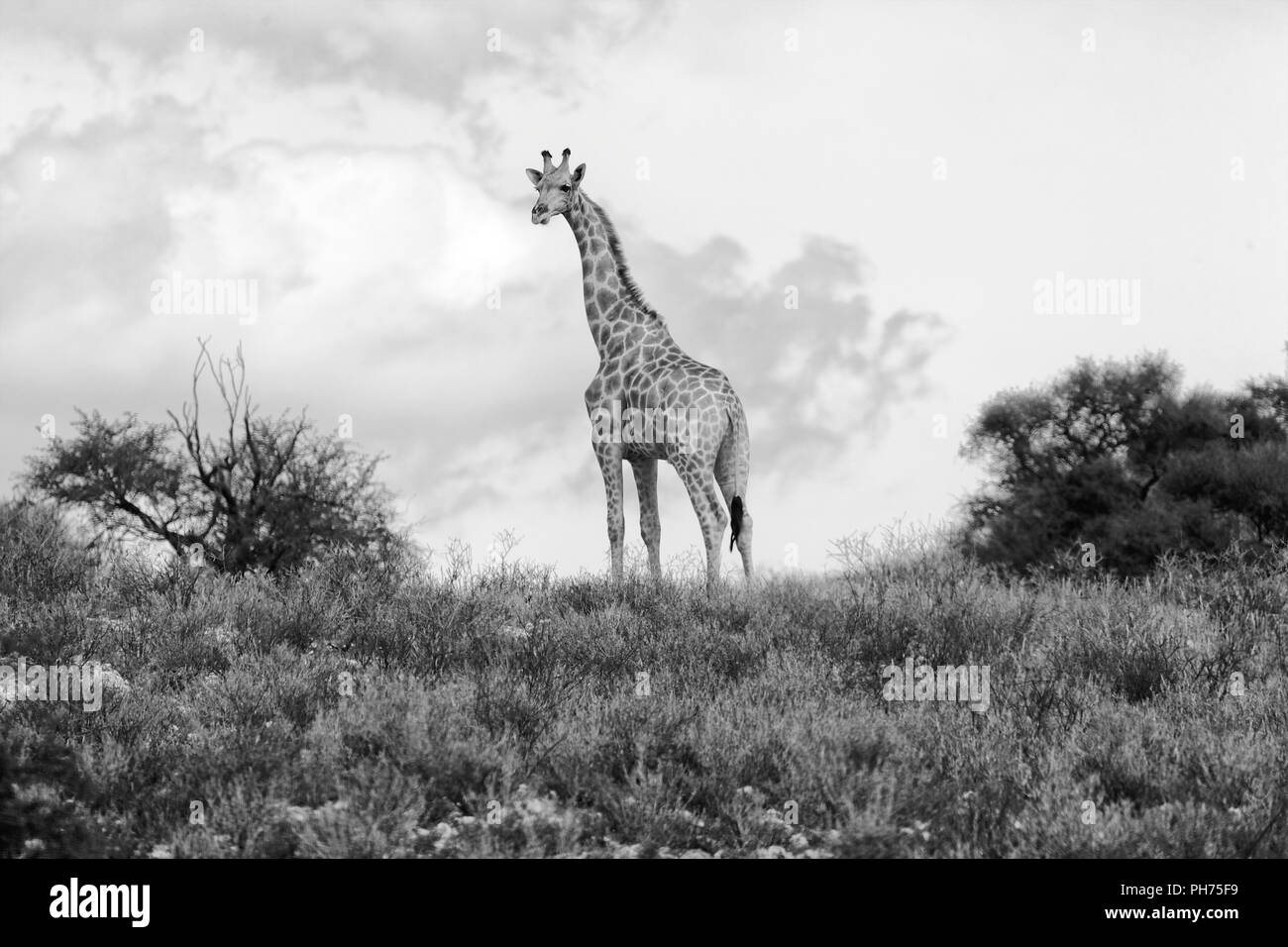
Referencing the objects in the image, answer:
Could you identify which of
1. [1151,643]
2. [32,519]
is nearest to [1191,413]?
[1151,643]

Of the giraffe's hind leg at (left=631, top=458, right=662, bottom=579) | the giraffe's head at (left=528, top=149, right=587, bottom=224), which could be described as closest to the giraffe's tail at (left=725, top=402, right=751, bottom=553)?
the giraffe's hind leg at (left=631, top=458, right=662, bottom=579)

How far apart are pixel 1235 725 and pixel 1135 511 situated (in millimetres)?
21457

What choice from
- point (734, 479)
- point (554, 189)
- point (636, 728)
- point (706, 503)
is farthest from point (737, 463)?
point (636, 728)

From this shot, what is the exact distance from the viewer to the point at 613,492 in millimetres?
13062

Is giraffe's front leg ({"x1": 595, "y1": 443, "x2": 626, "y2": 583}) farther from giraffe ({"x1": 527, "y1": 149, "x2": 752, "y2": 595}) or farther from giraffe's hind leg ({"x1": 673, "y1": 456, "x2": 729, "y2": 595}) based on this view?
giraffe's hind leg ({"x1": 673, "y1": 456, "x2": 729, "y2": 595})

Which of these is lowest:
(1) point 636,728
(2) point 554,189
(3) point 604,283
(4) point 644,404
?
(1) point 636,728

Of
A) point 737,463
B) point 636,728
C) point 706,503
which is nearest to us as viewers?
point 636,728

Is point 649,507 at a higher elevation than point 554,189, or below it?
below

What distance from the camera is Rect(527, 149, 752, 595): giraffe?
42.7ft

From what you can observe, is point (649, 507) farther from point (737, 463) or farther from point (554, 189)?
point (554, 189)

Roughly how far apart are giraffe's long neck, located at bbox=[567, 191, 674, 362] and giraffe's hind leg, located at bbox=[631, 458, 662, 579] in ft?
4.35

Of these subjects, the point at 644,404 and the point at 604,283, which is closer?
the point at 644,404

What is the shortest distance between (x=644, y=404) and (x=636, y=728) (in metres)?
5.93
